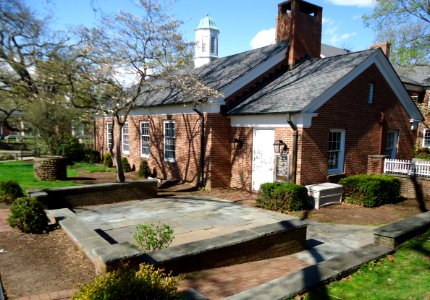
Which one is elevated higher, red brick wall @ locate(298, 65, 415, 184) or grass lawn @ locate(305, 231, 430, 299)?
red brick wall @ locate(298, 65, 415, 184)

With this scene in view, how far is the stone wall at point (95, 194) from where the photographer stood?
10.1 metres

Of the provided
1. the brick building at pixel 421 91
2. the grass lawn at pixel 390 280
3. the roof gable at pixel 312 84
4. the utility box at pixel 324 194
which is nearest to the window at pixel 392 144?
the roof gable at pixel 312 84

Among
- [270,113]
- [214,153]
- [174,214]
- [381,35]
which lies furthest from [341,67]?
[381,35]

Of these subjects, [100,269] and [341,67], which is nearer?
[100,269]

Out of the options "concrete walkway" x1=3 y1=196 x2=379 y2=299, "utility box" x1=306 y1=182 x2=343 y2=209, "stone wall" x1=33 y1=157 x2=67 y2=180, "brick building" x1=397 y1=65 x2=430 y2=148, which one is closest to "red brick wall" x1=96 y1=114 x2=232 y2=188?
"concrete walkway" x1=3 y1=196 x2=379 y2=299

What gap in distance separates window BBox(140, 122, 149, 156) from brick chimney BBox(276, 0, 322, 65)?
872cm

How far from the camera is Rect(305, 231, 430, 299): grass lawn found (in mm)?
4621

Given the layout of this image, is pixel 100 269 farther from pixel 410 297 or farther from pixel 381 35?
pixel 381 35

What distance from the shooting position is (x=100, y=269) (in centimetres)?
481

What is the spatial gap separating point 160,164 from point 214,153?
14.7 feet

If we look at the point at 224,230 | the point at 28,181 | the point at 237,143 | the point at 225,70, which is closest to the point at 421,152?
the point at 225,70

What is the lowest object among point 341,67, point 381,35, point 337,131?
→ point 337,131

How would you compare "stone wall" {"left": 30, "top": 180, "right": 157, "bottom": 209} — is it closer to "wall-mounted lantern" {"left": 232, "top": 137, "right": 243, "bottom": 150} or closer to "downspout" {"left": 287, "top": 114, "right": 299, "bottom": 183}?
"wall-mounted lantern" {"left": 232, "top": 137, "right": 243, "bottom": 150}

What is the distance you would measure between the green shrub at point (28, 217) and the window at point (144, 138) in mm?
11397
